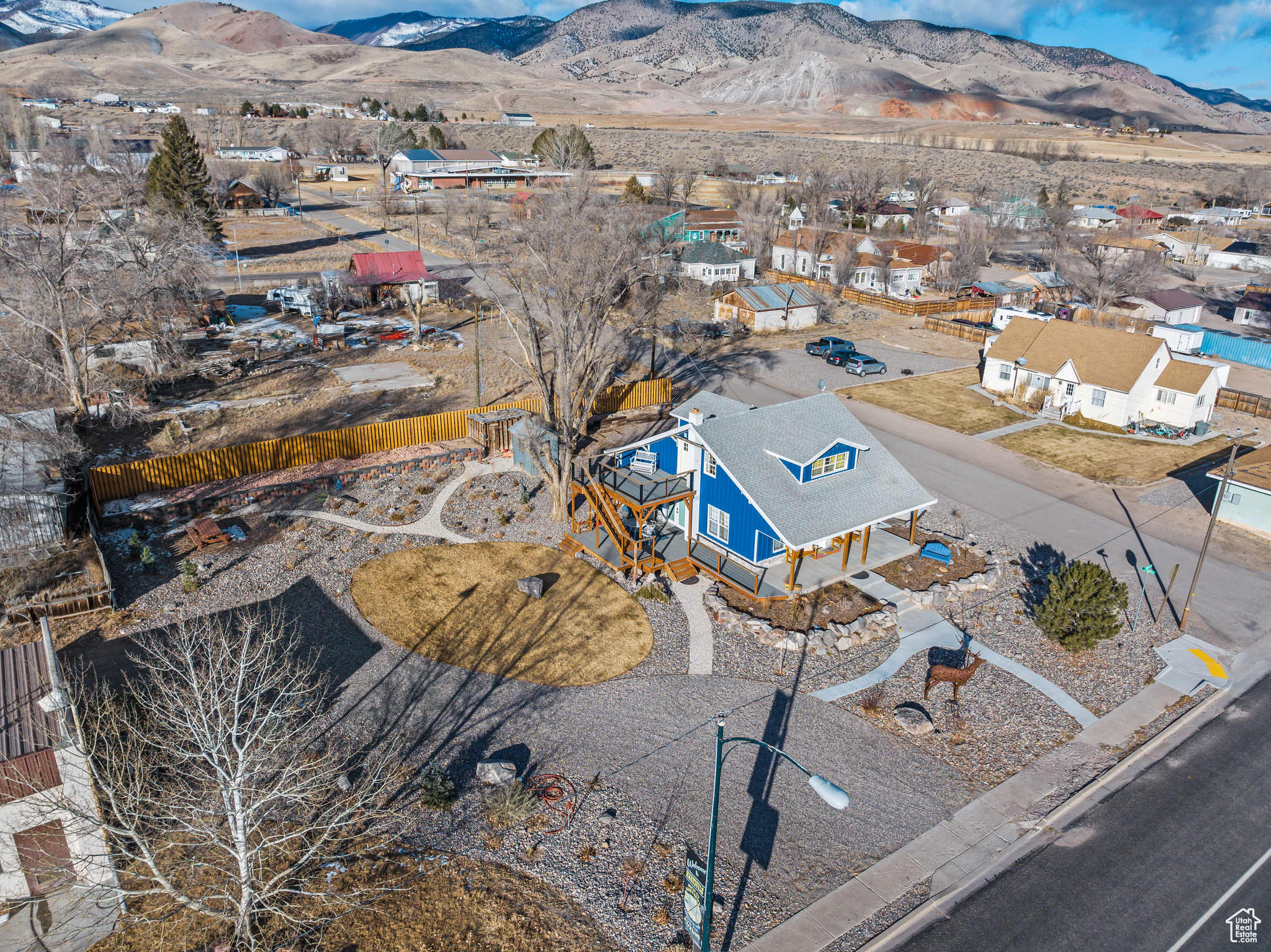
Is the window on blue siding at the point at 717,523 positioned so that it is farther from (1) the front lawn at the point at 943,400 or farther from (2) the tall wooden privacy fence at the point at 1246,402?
(2) the tall wooden privacy fence at the point at 1246,402

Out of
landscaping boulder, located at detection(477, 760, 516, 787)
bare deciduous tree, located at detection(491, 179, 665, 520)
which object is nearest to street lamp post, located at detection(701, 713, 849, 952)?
landscaping boulder, located at detection(477, 760, 516, 787)

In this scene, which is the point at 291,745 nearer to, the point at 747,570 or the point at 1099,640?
the point at 747,570

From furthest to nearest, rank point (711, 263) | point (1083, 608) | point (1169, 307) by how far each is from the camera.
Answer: point (711, 263), point (1169, 307), point (1083, 608)

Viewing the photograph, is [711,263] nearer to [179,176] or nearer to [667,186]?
[667,186]

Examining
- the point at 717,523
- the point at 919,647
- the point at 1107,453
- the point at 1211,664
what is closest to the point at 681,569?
the point at 717,523

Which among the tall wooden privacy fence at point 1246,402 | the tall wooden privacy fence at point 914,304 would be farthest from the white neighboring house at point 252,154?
the tall wooden privacy fence at point 1246,402

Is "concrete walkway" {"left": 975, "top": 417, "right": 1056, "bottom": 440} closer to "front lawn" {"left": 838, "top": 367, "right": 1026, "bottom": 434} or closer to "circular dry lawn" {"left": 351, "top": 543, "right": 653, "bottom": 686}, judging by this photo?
"front lawn" {"left": 838, "top": 367, "right": 1026, "bottom": 434}

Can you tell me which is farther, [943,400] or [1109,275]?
[1109,275]
